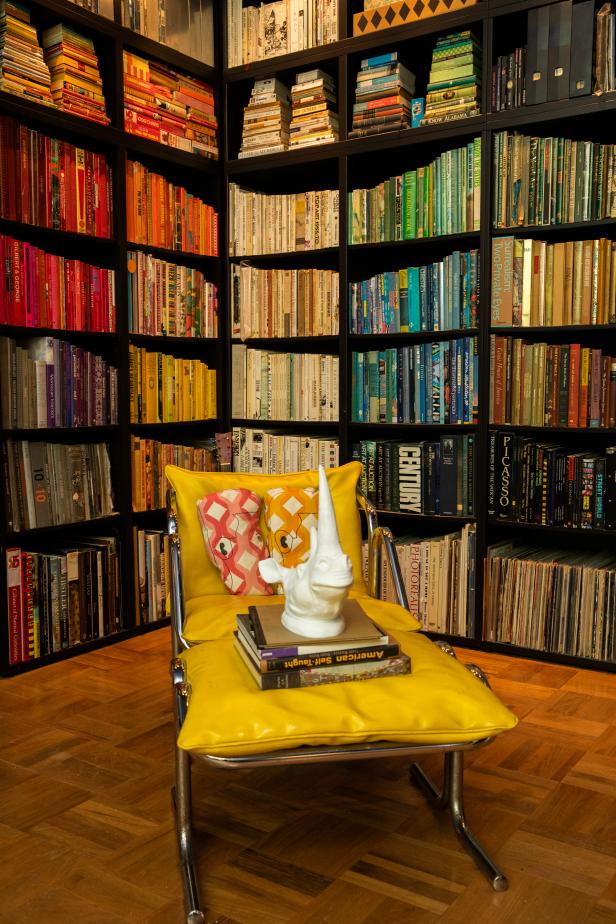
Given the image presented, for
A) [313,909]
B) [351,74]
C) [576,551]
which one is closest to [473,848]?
[313,909]

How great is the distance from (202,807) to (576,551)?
183 centimetres

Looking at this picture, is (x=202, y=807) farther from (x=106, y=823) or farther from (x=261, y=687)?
(x=261, y=687)

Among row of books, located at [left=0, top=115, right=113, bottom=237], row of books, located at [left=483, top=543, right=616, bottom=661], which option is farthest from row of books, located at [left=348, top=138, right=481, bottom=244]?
row of books, located at [left=483, top=543, right=616, bottom=661]

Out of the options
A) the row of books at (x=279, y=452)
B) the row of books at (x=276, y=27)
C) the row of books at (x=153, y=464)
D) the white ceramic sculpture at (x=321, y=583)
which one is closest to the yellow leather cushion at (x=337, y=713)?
the white ceramic sculpture at (x=321, y=583)

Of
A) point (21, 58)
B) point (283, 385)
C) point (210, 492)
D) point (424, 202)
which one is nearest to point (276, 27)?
point (424, 202)

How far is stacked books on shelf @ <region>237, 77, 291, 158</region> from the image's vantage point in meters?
3.59

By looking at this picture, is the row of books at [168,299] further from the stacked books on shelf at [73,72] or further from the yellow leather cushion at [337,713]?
the yellow leather cushion at [337,713]

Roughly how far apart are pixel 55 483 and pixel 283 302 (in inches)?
48.0

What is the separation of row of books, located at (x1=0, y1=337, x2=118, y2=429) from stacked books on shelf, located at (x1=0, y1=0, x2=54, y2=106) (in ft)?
2.73

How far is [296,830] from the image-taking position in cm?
196

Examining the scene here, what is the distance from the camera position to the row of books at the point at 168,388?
3.42 meters

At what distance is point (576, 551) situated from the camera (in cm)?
329

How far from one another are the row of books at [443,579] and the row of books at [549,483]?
7.8 inches

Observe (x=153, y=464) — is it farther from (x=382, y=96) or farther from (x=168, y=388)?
(x=382, y=96)
